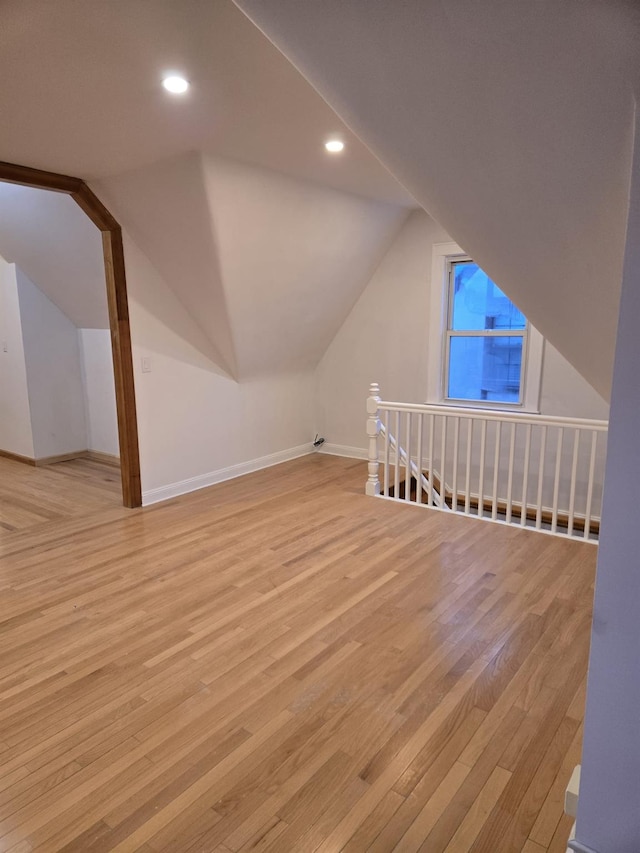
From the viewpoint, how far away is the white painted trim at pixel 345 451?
5551 mm

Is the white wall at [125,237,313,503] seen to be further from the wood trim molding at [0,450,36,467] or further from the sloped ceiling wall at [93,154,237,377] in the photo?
the wood trim molding at [0,450,36,467]

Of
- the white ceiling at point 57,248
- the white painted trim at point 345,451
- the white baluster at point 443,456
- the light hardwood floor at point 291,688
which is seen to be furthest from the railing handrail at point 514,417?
the white ceiling at point 57,248

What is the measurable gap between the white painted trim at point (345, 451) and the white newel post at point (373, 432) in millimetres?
1173

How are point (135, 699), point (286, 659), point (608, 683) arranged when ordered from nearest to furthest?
point (608, 683), point (135, 699), point (286, 659)

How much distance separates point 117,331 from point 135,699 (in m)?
2.62

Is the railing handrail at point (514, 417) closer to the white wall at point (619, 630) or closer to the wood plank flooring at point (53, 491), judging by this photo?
the wood plank flooring at point (53, 491)

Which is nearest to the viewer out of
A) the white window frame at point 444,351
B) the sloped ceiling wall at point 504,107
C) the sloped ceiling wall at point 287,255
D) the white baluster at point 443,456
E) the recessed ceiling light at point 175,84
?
the sloped ceiling wall at point 504,107

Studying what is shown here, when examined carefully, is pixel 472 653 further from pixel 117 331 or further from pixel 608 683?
pixel 117 331

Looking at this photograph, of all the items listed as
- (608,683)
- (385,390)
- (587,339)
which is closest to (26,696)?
(608,683)

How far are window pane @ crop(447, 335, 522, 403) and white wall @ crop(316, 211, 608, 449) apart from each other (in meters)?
0.26

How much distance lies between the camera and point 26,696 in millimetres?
2025

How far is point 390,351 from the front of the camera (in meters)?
5.23

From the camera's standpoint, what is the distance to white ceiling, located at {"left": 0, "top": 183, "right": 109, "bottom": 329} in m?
4.17

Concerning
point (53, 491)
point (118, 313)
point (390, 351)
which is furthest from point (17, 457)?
point (390, 351)
